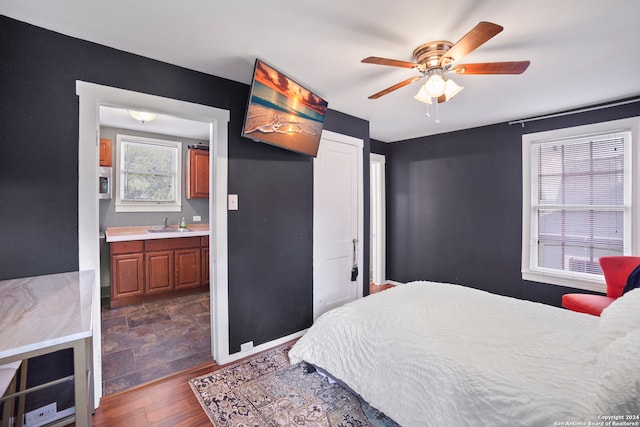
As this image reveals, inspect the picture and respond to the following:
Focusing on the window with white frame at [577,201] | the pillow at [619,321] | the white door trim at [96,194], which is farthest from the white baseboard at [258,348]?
the window with white frame at [577,201]

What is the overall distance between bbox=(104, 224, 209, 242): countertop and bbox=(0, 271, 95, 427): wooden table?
78.4 inches

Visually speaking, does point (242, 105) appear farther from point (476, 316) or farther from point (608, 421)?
point (608, 421)

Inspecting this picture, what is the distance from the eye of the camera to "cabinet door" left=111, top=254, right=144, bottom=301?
11.1 ft

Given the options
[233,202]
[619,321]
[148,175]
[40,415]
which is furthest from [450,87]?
[148,175]

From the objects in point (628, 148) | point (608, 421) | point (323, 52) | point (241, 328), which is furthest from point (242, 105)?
point (628, 148)

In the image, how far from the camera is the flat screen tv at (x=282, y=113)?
6.55 ft

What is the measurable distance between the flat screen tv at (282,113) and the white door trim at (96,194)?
1.27 feet

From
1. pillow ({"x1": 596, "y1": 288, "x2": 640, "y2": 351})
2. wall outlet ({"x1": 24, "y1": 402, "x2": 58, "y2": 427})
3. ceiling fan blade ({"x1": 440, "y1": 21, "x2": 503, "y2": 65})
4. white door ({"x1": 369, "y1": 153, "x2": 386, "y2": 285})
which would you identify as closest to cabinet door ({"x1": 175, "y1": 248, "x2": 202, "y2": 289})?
wall outlet ({"x1": 24, "y1": 402, "x2": 58, "y2": 427})

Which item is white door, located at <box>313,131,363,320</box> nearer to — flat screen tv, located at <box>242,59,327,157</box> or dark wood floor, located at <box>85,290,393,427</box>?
flat screen tv, located at <box>242,59,327,157</box>

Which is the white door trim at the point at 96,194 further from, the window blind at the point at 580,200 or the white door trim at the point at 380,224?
the window blind at the point at 580,200

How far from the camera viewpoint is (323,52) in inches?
75.2

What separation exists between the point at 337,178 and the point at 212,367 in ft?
6.90

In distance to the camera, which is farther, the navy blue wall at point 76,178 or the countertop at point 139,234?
the countertop at point 139,234

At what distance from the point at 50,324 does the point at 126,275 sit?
9.24 feet
